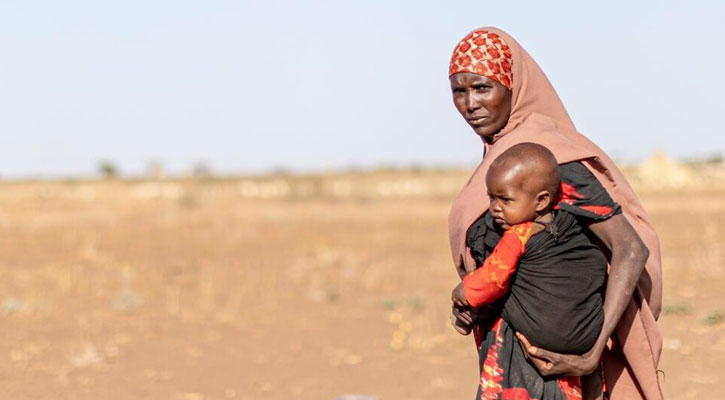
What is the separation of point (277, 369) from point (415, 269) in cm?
774

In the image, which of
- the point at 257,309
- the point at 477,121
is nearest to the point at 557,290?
the point at 477,121

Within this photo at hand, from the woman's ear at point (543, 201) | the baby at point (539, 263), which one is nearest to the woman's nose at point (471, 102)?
the baby at point (539, 263)

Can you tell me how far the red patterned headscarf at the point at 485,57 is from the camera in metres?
3.57

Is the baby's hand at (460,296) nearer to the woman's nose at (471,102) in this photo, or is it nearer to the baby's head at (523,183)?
the baby's head at (523,183)

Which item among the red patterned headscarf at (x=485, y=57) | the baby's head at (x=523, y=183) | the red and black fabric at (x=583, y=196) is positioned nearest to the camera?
the baby's head at (x=523, y=183)

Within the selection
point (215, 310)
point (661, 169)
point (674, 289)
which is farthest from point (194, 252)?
point (661, 169)

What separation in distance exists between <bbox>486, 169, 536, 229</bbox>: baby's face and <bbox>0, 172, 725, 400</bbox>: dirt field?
Answer: 5.44 meters

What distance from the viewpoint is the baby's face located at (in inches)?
127

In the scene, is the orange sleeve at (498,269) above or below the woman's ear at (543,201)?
below

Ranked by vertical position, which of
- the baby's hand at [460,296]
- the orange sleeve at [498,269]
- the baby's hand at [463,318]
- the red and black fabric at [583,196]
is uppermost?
the red and black fabric at [583,196]

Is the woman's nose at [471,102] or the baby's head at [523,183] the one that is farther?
the woman's nose at [471,102]

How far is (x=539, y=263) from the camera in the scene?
10.9 feet

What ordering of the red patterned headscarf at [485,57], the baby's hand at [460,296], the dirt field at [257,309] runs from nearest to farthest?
the baby's hand at [460,296]
the red patterned headscarf at [485,57]
the dirt field at [257,309]

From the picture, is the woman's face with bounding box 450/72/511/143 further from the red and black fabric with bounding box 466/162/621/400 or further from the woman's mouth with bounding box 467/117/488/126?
the red and black fabric with bounding box 466/162/621/400
